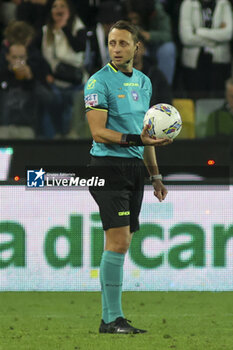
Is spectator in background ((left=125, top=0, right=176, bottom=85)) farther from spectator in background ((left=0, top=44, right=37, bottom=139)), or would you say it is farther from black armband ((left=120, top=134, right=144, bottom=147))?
black armband ((left=120, top=134, right=144, bottom=147))

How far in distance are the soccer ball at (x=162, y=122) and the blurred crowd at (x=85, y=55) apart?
3597mm

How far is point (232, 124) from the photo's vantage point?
9.08m

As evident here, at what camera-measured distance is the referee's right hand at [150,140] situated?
5.25 meters

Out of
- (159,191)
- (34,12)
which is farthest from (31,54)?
(159,191)

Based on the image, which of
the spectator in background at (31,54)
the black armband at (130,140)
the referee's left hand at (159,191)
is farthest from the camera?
the spectator in background at (31,54)

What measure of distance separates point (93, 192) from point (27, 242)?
2.34 m

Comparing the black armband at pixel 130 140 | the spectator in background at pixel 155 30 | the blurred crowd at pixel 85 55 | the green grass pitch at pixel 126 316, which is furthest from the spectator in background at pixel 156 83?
the black armband at pixel 130 140

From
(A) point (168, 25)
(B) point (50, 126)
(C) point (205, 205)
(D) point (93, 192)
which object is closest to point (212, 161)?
(C) point (205, 205)

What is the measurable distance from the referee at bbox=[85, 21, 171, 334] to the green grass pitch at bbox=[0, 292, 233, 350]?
0.29m

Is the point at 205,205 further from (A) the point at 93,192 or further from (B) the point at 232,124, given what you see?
(A) the point at 93,192

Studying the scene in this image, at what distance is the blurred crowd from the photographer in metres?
9.23

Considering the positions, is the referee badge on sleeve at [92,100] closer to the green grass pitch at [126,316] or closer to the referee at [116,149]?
the referee at [116,149]

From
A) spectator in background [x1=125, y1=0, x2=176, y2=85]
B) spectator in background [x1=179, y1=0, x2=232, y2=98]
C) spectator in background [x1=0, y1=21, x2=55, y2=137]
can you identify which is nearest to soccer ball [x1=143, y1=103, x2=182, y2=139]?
spectator in background [x1=0, y1=21, x2=55, y2=137]

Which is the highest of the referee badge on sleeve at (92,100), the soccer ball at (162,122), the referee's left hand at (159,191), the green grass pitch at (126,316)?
the referee badge on sleeve at (92,100)
